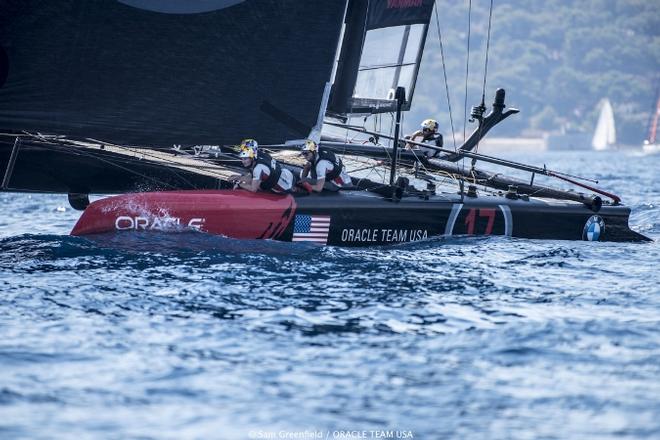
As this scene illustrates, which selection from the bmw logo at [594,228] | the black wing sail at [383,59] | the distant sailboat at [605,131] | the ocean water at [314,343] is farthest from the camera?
the distant sailboat at [605,131]

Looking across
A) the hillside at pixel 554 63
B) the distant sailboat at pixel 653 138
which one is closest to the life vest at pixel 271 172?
the distant sailboat at pixel 653 138

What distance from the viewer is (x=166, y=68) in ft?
28.5

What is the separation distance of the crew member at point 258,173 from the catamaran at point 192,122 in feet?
0.55

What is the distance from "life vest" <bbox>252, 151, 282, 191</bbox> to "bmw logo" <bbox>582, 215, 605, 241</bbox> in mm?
3645

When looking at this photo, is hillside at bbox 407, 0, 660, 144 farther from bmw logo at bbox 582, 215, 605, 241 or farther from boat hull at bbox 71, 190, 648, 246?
boat hull at bbox 71, 190, 648, 246

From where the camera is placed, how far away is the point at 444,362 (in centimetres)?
534

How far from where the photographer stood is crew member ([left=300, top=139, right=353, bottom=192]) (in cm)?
931

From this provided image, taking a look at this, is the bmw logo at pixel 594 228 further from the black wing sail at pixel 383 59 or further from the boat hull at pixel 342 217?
the black wing sail at pixel 383 59

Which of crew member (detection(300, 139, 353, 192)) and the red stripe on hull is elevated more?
crew member (detection(300, 139, 353, 192))

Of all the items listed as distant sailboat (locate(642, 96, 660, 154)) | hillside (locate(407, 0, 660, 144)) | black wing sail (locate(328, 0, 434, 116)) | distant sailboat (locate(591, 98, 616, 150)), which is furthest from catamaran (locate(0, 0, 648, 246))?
distant sailboat (locate(591, 98, 616, 150))

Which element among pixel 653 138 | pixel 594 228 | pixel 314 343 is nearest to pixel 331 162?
pixel 594 228

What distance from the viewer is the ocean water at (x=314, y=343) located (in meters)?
4.50

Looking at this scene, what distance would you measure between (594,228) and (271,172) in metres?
3.86

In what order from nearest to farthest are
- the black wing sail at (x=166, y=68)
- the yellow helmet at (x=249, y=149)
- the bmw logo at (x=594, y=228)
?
1. the black wing sail at (x=166, y=68)
2. the yellow helmet at (x=249, y=149)
3. the bmw logo at (x=594, y=228)
